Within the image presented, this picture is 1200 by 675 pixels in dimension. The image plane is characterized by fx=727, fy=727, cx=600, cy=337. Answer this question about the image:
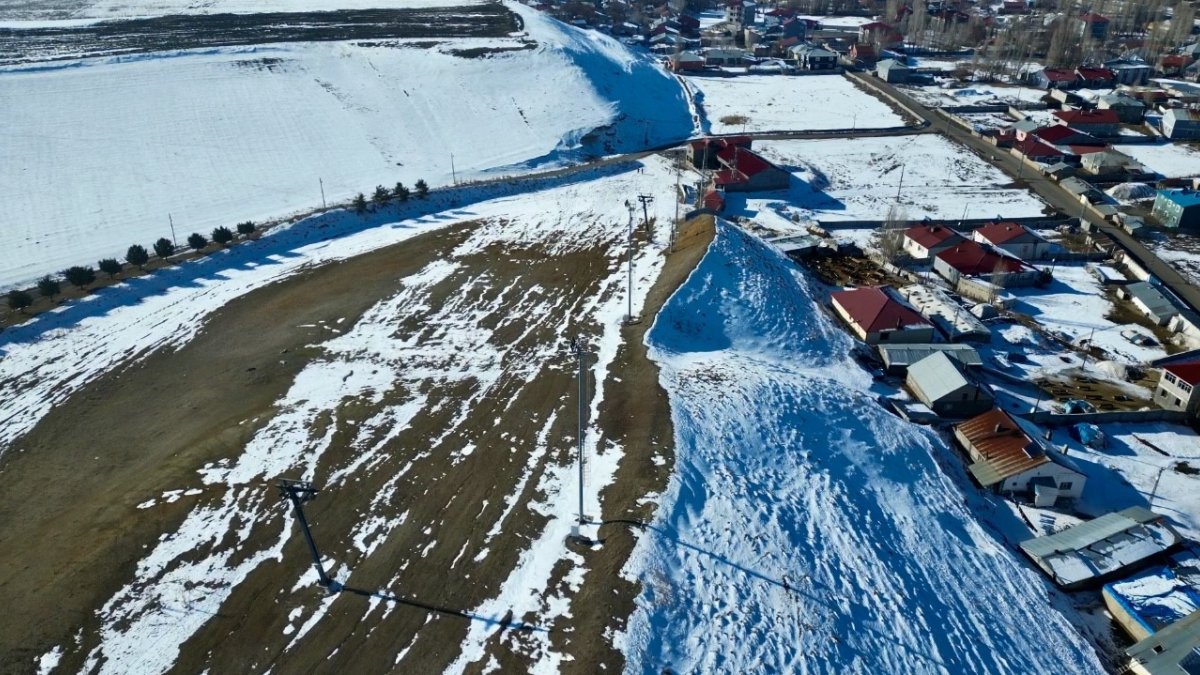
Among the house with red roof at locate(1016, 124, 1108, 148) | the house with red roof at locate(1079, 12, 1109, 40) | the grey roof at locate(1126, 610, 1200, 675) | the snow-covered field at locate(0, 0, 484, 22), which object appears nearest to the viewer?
the grey roof at locate(1126, 610, 1200, 675)

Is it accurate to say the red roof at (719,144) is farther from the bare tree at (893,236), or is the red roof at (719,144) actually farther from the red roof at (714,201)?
the bare tree at (893,236)

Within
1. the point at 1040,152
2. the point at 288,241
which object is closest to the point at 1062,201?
the point at 1040,152

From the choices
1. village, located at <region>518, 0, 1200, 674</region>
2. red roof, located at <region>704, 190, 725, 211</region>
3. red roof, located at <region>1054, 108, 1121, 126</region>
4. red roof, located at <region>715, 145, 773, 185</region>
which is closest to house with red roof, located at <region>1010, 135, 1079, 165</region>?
village, located at <region>518, 0, 1200, 674</region>

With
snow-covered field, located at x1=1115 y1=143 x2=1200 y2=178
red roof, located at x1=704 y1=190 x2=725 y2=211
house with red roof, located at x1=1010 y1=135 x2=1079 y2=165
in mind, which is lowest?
red roof, located at x1=704 y1=190 x2=725 y2=211

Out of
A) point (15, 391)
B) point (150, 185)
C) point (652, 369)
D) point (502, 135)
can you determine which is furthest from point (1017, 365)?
point (150, 185)

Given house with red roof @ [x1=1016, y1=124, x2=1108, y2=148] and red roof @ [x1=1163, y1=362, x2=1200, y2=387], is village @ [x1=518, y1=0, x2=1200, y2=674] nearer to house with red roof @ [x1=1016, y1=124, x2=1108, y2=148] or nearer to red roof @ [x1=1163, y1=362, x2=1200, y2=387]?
red roof @ [x1=1163, y1=362, x2=1200, y2=387]
